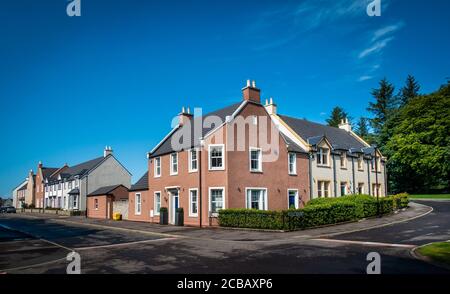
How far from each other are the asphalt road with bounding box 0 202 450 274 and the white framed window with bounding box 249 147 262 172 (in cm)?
950

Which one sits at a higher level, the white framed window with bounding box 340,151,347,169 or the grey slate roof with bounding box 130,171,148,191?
the white framed window with bounding box 340,151,347,169

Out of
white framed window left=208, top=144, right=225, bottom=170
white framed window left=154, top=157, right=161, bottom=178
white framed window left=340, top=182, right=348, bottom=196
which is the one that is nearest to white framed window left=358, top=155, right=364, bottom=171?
white framed window left=340, top=182, right=348, bottom=196

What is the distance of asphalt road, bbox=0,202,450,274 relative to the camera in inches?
463

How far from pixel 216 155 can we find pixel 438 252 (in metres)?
17.3

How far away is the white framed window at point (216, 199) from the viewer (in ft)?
89.2

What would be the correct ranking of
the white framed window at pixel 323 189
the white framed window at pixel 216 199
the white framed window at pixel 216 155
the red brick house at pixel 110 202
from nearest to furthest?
the white framed window at pixel 216 199 < the white framed window at pixel 216 155 < the white framed window at pixel 323 189 < the red brick house at pixel 110 202

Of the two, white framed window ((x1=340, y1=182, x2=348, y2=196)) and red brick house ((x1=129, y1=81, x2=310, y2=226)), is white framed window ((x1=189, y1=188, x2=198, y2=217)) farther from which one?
white framed window ((x1=340, y1=182, x2=348, y2=196))

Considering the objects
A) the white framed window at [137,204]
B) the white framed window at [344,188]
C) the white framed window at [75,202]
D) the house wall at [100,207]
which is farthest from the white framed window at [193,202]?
the white framed window at [75,202]

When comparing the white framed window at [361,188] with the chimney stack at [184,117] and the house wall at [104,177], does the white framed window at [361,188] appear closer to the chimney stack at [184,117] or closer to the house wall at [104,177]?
the chimney stack at [184,117]

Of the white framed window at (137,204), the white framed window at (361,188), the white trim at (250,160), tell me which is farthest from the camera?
the white framed window at (361,188)

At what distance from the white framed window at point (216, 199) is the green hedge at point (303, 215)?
3.83 ft
